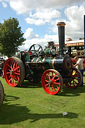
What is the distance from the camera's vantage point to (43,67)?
216 inches

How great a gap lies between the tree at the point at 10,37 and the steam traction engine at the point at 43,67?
1561cm

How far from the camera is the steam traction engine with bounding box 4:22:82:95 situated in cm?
505

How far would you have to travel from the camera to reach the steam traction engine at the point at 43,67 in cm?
505

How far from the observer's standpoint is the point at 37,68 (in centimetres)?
579

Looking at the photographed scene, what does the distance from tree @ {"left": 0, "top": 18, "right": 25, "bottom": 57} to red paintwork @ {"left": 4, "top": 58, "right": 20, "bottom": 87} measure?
1536 cm

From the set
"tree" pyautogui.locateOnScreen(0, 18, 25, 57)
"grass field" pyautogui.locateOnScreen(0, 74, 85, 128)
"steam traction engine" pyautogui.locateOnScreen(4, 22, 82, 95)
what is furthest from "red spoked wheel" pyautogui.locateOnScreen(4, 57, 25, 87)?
"tree" pyautogui.locateOnScreen(0, 18, 25, 57)

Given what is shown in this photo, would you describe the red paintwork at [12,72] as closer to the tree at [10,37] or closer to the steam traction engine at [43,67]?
the steam traction engine at [43,67]

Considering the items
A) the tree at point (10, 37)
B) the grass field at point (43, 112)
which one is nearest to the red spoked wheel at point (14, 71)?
the grass field at point (43, 112)

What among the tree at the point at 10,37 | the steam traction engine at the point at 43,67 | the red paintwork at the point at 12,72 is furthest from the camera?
the tree at the point at 10,37

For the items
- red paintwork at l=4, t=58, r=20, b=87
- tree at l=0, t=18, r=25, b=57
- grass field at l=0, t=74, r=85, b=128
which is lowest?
grass field at l=0, t=74, r=85, b=128

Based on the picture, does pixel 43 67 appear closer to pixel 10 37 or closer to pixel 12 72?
pixel 12 72

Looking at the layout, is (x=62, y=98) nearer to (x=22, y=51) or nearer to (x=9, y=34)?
(x=22, y=51)

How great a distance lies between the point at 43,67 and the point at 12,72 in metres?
1.40

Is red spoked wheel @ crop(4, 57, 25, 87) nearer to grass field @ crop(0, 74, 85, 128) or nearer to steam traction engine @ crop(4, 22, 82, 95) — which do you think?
steam traction engine @ crop(4, 22, 82, 95)
